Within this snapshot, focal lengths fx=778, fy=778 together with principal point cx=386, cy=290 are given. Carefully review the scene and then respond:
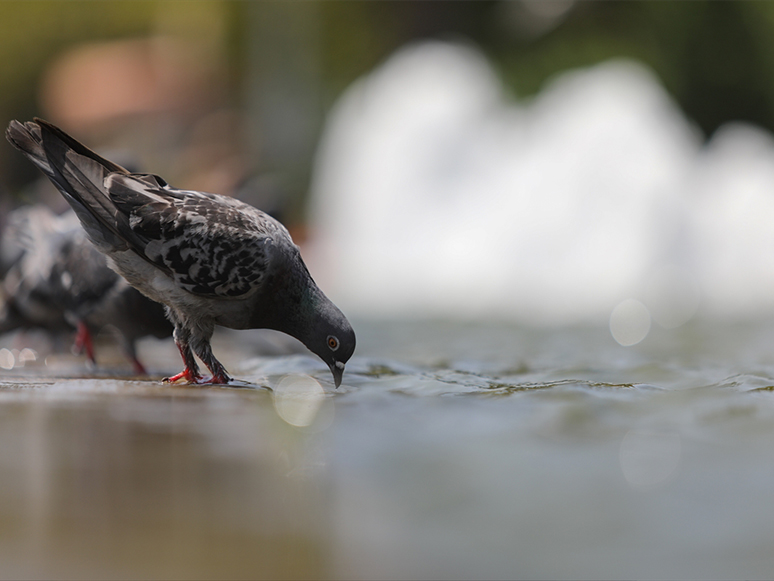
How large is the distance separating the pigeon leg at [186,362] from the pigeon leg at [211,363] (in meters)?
0.04

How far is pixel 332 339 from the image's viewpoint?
3.70 meters

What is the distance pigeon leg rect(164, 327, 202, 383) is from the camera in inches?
140

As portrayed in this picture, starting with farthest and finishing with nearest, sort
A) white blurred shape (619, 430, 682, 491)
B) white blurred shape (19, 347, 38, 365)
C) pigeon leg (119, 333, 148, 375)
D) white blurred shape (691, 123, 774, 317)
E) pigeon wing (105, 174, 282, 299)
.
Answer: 1. white blurred shape (691, 123, 774, 317)
2. white blurred shape (19, 347, 38, 365)
3. pigeon leg (119, 333, 148, 375)
4. pigeon wing (105, 174, 282, 299)
5. white blurred shape (619, 430, 682, 491)

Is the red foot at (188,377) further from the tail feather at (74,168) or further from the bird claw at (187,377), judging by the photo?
the tail feather at (74,168)

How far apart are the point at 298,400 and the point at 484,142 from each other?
39.3 ft

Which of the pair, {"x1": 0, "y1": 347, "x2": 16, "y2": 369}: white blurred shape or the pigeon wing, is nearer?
the pigeon wing

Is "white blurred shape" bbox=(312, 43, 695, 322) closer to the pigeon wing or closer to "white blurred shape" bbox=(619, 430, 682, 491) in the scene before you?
the pigeon wing

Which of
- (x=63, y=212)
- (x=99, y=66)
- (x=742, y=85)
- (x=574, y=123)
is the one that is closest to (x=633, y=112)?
(x=574, y=123)

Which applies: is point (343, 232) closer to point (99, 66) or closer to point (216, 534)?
point (99, 66)

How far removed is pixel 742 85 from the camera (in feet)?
46.8

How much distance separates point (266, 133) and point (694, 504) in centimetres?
2030

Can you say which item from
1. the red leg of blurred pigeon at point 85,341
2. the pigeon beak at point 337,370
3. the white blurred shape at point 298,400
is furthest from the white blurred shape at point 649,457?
the red leg of blurred pigeon at point 85,341

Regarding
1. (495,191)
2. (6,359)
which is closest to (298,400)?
(6,359)

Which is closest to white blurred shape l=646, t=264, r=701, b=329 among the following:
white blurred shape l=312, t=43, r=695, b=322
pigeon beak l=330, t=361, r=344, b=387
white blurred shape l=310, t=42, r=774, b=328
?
white blurred shape l=310, t=42, r=774, b=328
